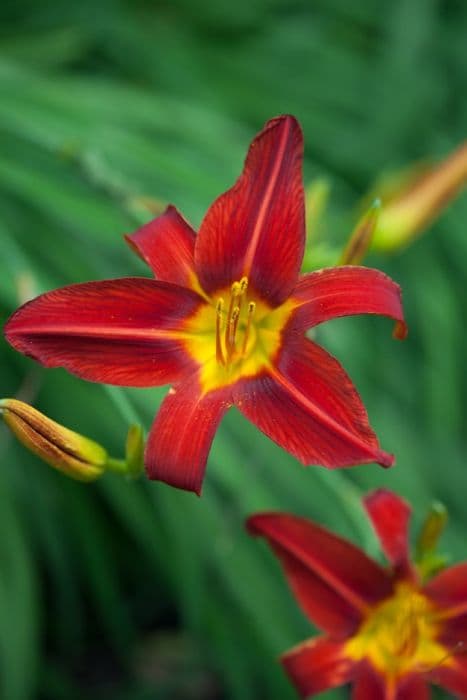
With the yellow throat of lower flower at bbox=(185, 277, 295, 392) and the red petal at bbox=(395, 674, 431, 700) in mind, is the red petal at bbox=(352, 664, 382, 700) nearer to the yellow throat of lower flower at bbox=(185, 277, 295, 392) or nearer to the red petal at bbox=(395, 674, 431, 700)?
the red petal at bbox=(395, 674, 431, 700)

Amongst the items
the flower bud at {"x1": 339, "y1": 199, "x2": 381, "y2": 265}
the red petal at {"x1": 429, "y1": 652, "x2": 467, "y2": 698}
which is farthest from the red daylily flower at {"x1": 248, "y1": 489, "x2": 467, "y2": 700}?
the flower bud at {"x1": 339, "y1": 199, "x2": 381, "y2": 265}

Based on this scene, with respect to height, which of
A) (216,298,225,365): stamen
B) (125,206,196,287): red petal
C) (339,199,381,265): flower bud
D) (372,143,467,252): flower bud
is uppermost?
(372,143,467,252): flower bud

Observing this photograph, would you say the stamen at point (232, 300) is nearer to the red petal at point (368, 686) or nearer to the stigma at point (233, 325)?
the stigma at point (233, 325)

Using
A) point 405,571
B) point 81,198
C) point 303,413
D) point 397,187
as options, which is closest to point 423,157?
point 397,187

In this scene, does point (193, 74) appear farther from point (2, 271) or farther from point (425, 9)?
point (2, 271)

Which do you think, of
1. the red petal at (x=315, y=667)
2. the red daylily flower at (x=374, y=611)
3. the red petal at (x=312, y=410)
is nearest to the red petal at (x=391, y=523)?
the red daylily flower at (x=374, y=611)

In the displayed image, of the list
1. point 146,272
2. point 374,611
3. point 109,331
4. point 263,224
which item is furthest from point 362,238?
point 146,272

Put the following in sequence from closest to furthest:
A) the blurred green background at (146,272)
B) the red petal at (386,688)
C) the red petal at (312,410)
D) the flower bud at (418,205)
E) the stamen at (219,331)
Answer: the red petal at (312,410) < the stamen at (219,331) < the red petal at (386,688) < the flower bud at (418,205) < the blurred green background at (146,272)
